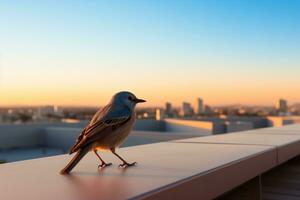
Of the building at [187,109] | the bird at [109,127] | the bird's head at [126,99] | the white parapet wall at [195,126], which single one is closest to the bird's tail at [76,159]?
the bird at [109,127]

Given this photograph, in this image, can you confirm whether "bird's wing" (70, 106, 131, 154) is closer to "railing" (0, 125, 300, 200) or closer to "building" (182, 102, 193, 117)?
"railing" (0, 125, 300, 200)

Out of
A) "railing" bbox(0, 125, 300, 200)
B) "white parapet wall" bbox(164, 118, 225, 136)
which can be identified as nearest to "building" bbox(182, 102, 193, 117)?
"white parapet wall" bbox(164, 118, 225, 136)

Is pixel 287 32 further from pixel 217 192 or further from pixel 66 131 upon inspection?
pixel 217 192

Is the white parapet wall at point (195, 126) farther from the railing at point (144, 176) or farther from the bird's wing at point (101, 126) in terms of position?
the bird's wing at point (101, 126)

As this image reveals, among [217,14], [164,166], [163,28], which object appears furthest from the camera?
[163,28]

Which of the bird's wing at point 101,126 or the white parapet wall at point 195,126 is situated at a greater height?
the bird's wing at point 101,126

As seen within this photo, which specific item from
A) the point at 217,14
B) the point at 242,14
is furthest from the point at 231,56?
the point at 217,14
